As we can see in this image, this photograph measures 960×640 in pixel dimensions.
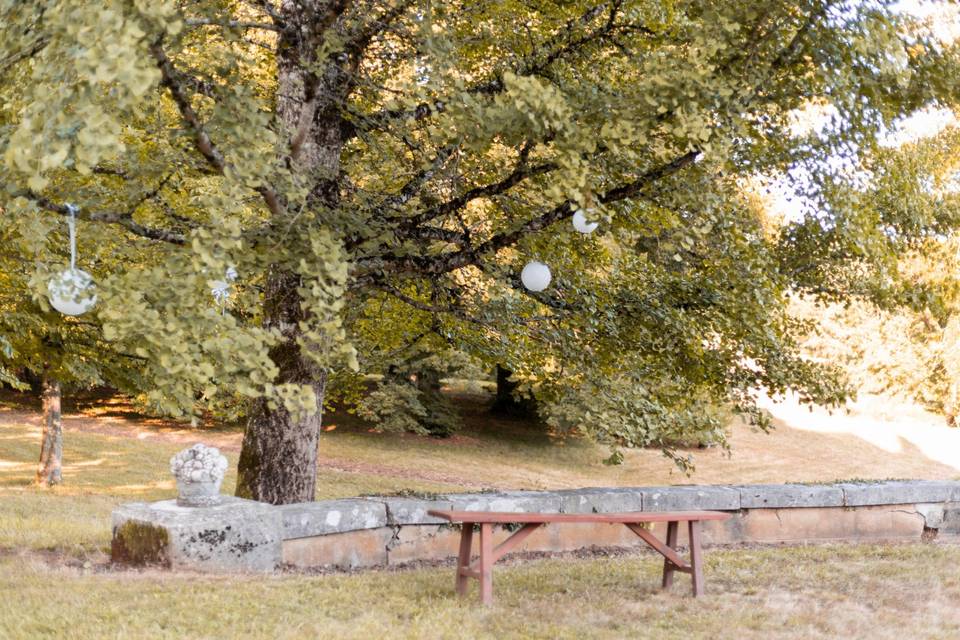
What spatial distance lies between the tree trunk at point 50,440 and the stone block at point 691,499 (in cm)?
985

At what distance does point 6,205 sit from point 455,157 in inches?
135

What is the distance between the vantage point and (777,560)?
729 cm

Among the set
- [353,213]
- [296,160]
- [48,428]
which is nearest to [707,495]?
[353,213]

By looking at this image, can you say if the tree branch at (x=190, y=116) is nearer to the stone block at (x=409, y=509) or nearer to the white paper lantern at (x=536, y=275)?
the white paper lantern at (x=536, y=275)

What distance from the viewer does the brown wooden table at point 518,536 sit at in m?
5.43

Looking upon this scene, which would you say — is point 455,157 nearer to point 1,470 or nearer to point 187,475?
point 187,475

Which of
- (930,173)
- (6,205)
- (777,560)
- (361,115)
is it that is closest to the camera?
(6,205)

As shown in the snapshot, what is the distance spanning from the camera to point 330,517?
650cm

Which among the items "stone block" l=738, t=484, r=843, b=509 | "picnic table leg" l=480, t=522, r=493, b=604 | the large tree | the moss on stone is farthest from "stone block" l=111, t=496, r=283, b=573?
"stone block" l=738, t=484, r=843, b=509

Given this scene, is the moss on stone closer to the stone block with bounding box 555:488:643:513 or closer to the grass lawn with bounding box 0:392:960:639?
the grass lawn with bounding box 0:392:960:639

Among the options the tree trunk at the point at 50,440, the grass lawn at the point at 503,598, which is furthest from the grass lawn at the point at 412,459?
the grass lawn at the point at 503,598

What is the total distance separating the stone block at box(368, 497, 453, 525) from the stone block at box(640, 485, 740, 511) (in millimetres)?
1900

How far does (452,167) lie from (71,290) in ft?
10.9

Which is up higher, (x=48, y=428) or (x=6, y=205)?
(x=6, y=205)
